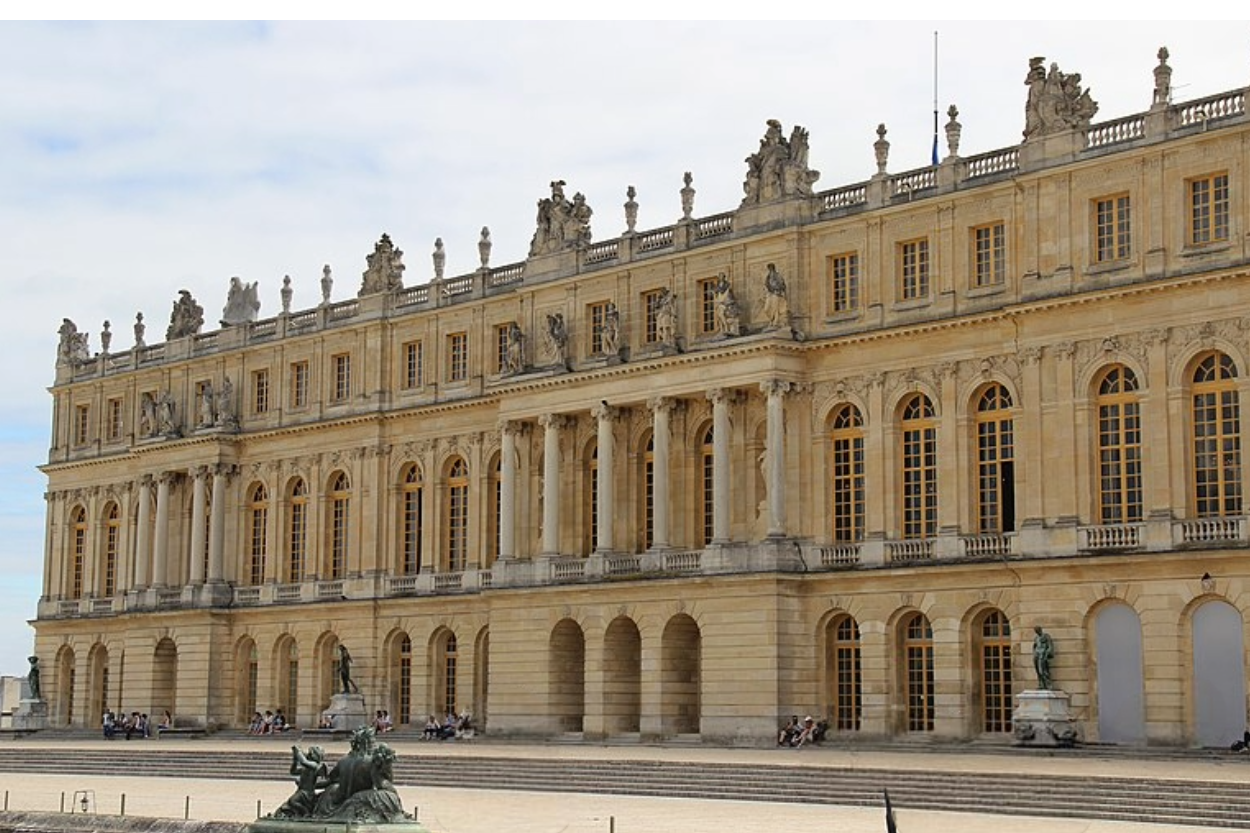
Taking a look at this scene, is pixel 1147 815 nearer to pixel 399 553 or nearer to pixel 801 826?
pixel 801 826

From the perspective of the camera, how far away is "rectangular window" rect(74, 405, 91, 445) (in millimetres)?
80375

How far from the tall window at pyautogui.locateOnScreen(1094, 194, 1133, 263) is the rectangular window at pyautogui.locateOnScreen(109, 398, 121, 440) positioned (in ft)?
145

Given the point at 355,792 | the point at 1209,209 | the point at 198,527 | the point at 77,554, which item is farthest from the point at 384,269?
the point at 355,792

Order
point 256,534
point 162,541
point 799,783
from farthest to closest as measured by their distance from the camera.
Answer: point 162,541, point 256,534, point 799,783

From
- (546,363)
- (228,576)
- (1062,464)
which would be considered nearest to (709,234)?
(546,363)

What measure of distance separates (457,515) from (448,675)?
5136 mm

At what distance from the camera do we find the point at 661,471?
55.7m

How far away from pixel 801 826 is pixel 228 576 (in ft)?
141

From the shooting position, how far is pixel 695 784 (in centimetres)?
4097

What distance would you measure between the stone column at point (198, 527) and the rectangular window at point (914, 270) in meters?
30.8

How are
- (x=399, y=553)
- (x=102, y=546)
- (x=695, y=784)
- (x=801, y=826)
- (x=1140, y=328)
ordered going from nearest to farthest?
1. (x=801, y=826)
2. (x=695, y=784)
3. (x=1140, y=328)
4. (x=399, y=553)
5. (x=102, y=546)

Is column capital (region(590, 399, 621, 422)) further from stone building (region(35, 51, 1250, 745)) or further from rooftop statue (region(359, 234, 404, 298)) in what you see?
rooftop statue (region(359, 234, 404, 298))

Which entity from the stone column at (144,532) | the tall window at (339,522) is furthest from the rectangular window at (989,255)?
the stone column at (144,532)

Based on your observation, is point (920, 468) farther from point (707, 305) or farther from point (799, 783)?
point (799, 783)
